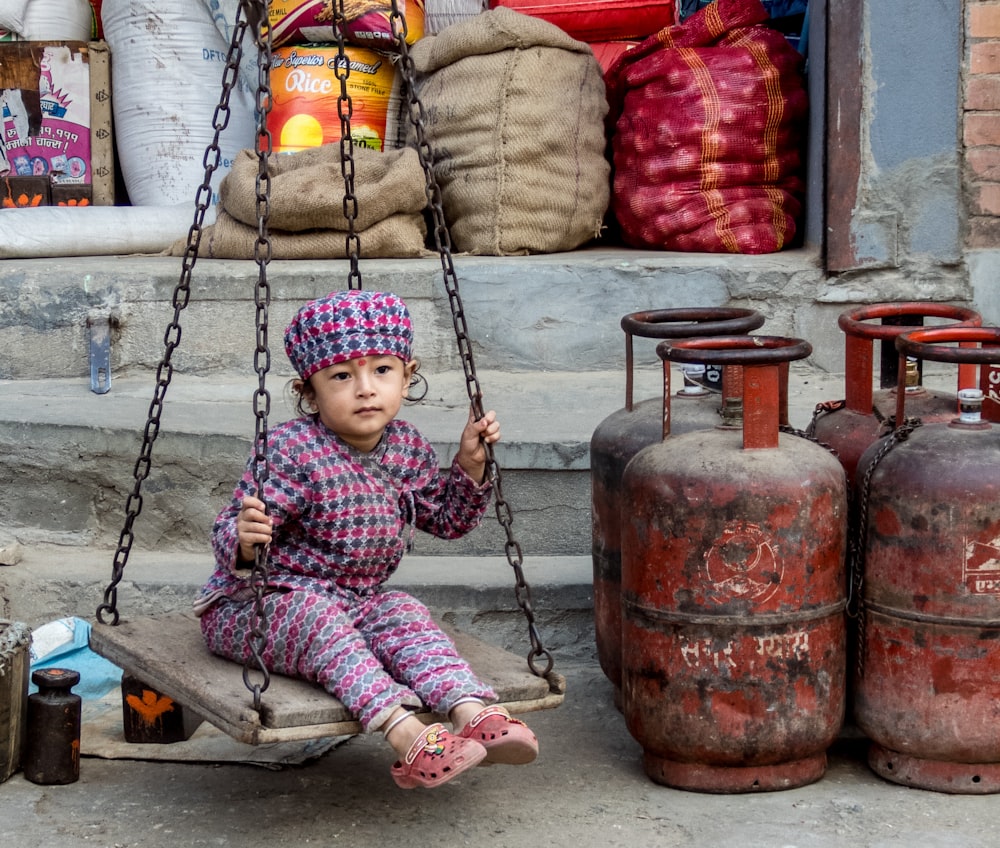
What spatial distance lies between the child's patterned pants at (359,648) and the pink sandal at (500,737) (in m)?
0.07

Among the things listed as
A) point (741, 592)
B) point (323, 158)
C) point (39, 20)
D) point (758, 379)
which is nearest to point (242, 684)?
point (741, 592)

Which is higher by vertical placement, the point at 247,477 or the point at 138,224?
the point at 138,224

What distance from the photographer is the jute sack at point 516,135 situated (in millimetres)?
5445

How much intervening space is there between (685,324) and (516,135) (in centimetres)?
213

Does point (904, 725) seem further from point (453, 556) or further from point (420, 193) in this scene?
point (420, 193)

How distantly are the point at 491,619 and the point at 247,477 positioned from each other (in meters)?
1.22

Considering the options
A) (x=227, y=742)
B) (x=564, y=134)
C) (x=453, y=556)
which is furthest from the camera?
(x=564, y=134)

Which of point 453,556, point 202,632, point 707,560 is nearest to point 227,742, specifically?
point 202,632

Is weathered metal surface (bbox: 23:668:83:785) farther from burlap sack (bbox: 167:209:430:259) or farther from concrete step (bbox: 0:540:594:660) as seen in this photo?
burlap sack (bbox: 167:209:430:259)

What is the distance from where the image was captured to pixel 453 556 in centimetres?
450

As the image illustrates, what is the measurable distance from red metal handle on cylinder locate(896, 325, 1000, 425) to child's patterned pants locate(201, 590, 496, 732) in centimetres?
118

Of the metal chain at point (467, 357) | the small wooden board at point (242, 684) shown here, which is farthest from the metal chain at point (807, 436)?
the small wooden board at point (242, 684)

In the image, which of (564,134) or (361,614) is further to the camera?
(564,134)

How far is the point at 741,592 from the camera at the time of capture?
314cm
